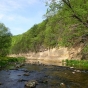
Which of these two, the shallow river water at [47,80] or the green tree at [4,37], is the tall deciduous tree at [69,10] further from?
the green tree at [4,37]

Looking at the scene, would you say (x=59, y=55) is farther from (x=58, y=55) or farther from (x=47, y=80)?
(x=47, y=80)

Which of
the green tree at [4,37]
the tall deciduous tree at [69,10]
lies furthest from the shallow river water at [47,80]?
the green tree at [4,37]

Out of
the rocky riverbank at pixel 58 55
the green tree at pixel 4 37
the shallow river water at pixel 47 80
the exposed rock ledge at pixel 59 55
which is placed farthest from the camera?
the green tree at pixel 4 37

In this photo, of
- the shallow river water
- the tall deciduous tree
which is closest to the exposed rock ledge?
the shallow river water

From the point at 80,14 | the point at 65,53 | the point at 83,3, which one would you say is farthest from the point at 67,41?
the point at 65,53

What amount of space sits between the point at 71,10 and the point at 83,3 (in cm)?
470

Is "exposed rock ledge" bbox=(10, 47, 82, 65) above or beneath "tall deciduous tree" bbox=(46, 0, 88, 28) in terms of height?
beneath

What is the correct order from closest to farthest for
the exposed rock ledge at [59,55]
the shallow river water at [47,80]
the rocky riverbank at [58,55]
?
the shallow river water at [47,80]
the rocky riverbank at [58,55]
the exposed rock ledge at [59,55]

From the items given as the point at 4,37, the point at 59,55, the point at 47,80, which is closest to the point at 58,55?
the point at 59,55

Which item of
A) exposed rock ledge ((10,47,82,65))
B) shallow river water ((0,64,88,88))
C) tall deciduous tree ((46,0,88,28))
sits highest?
tall deciduous tree ((46,0,88,28))

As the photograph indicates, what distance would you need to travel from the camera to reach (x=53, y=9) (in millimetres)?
24953

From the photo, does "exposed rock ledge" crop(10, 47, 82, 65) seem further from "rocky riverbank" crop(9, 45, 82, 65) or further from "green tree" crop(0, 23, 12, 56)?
"green tree" crop(0, 23, 12, 56)

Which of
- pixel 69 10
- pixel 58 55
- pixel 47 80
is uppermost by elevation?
pixel 69 10

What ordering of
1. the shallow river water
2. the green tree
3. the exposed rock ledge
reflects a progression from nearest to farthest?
the shallow river water, the exposed rock ledge, the green tree
